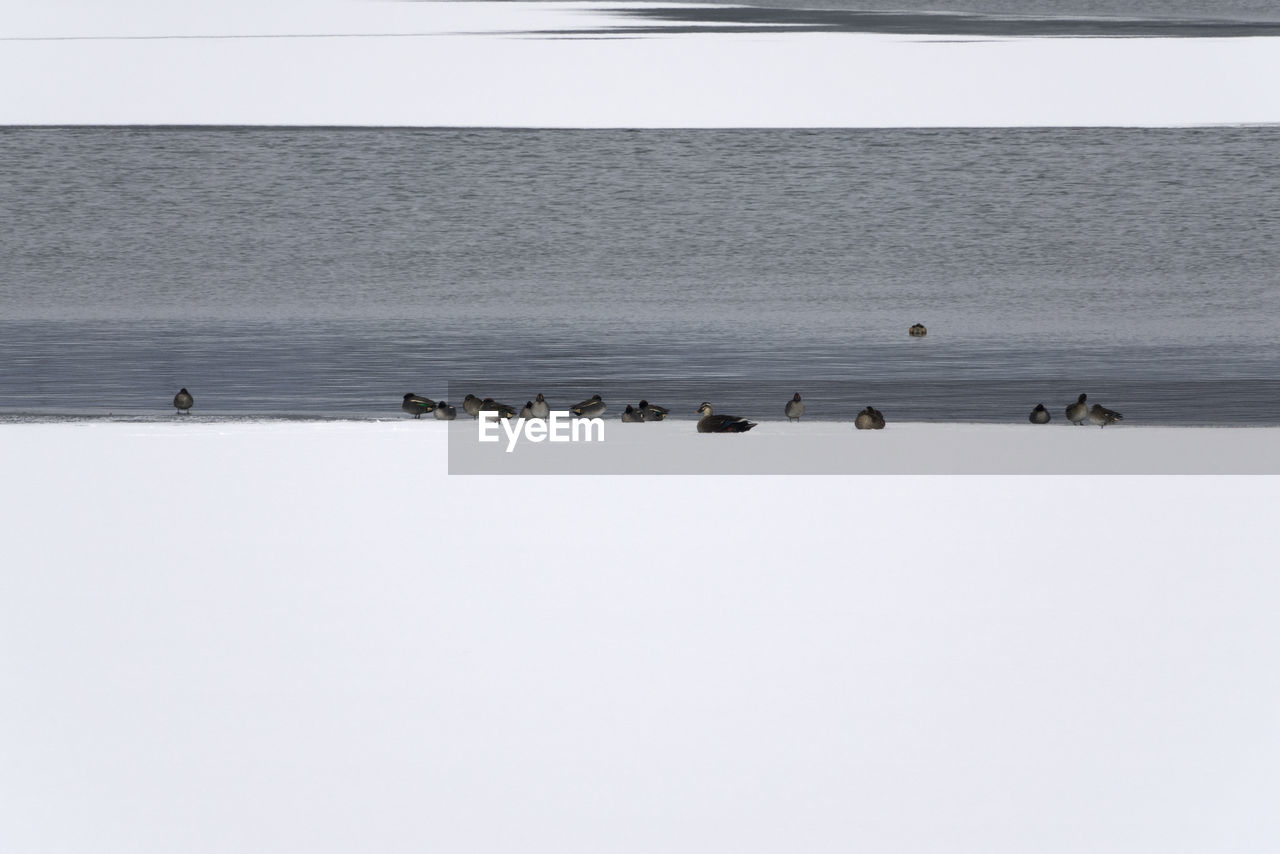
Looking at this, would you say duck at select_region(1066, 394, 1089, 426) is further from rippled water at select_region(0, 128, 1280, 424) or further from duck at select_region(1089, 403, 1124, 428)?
rippled water at select_region(0, 128, 1280, 424)

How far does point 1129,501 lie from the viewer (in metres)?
8.43

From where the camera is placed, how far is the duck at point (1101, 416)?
33.6 feet

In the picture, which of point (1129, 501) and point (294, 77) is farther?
point (294, 77)

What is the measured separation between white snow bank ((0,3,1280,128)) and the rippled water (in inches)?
9.3

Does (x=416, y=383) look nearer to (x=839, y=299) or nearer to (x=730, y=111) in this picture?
(x=839, y=299)

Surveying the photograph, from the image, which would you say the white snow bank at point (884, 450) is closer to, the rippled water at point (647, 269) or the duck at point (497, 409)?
the duck at point (497, 409)

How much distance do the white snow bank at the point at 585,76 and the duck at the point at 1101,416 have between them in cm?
582

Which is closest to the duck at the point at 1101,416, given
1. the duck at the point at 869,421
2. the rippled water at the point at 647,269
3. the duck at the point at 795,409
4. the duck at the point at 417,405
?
the rippled water at the point at 647,269

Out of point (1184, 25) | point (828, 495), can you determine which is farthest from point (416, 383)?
point (1184, 25)

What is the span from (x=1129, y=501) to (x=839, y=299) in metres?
5.16

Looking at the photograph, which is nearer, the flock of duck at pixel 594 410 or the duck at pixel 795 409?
the flock of duck at pixel 594 410

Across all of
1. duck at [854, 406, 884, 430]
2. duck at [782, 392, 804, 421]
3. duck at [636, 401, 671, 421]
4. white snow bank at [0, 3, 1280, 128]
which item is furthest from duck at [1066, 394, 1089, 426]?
white snow bank at [0, 3, 1280, 128]

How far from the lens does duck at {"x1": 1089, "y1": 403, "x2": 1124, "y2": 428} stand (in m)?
10.2

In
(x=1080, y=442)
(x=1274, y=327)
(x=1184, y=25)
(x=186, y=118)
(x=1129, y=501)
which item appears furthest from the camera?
(x=1184, y=25)
